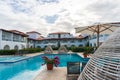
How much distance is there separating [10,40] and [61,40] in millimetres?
21139

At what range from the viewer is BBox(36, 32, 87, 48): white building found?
157 ft

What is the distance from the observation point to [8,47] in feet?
101

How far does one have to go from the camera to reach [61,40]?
49281 mm

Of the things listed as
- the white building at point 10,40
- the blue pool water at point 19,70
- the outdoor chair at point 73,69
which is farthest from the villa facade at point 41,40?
the outdoor chair at point 73,69

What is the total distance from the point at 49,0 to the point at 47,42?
36.6 m

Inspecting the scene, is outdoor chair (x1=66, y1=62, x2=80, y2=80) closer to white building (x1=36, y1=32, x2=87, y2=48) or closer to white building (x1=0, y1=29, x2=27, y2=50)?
white building (x1=0, y1=29, x2=27, y2=50)

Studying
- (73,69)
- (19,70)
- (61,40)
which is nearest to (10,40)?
(19,70)

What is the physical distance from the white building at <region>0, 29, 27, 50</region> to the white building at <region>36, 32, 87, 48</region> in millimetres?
11073

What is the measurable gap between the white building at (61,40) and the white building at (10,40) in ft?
36.3

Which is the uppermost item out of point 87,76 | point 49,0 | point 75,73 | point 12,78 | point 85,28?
point 49,0

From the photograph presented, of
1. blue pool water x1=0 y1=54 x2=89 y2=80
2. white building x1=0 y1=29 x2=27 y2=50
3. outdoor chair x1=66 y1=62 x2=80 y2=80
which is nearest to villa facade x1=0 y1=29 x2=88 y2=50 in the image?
white building x1=0 y1=29 x2=27 y2=50

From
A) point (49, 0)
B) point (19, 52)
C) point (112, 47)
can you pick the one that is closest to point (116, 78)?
point (112, 47)

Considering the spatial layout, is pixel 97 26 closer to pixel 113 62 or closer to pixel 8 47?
pixel 113 62

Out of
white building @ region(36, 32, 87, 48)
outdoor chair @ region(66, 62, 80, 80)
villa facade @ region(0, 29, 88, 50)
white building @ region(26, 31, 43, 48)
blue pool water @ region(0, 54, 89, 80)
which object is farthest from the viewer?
white building @ region(36, 32, 87, 48)
